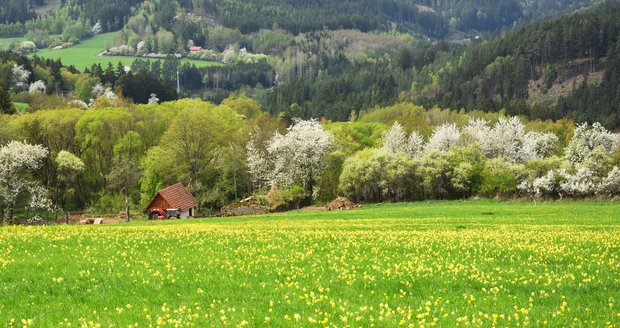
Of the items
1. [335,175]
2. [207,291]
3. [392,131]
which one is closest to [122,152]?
[335,175]

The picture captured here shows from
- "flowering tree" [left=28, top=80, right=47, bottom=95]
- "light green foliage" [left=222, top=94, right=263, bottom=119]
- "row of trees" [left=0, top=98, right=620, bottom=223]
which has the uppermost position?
"flowering tree" [left=28, top=80, right=47, bottom=95]

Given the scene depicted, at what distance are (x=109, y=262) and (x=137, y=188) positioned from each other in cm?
8226

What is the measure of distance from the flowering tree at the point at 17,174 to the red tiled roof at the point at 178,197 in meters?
14.8

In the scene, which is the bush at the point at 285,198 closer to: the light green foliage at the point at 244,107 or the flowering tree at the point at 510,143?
the flowering tree at the point at 510,143

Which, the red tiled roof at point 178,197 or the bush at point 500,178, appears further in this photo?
the bush at point 500,178

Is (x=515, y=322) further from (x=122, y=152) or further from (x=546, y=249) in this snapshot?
(x=122, y=152)

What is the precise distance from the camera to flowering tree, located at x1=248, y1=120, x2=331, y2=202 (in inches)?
3713

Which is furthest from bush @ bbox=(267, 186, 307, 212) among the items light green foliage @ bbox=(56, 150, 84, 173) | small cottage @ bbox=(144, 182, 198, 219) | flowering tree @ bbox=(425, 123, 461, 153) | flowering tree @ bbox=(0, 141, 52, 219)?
flowering tree @ bbox=(0, 141, 52, 219)

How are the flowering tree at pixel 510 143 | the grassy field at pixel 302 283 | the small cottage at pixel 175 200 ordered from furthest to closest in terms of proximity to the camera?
the flowering tree at pixel 510 143 < the small cottage at pixel 175 200 < the grassy field at pixel 302 283

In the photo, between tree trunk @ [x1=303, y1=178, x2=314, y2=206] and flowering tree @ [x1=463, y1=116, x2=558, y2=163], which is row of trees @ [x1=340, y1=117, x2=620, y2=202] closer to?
flowering tree @ [x1=463, y1=116, x2=558, y2=163]

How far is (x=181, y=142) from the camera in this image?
9106 centimetres

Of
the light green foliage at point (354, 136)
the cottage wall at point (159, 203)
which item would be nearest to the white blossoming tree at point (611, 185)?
the light green foliage at point (354, 136)

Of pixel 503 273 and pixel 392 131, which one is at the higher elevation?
pixel 392 131

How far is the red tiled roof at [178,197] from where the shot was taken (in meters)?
80.7
